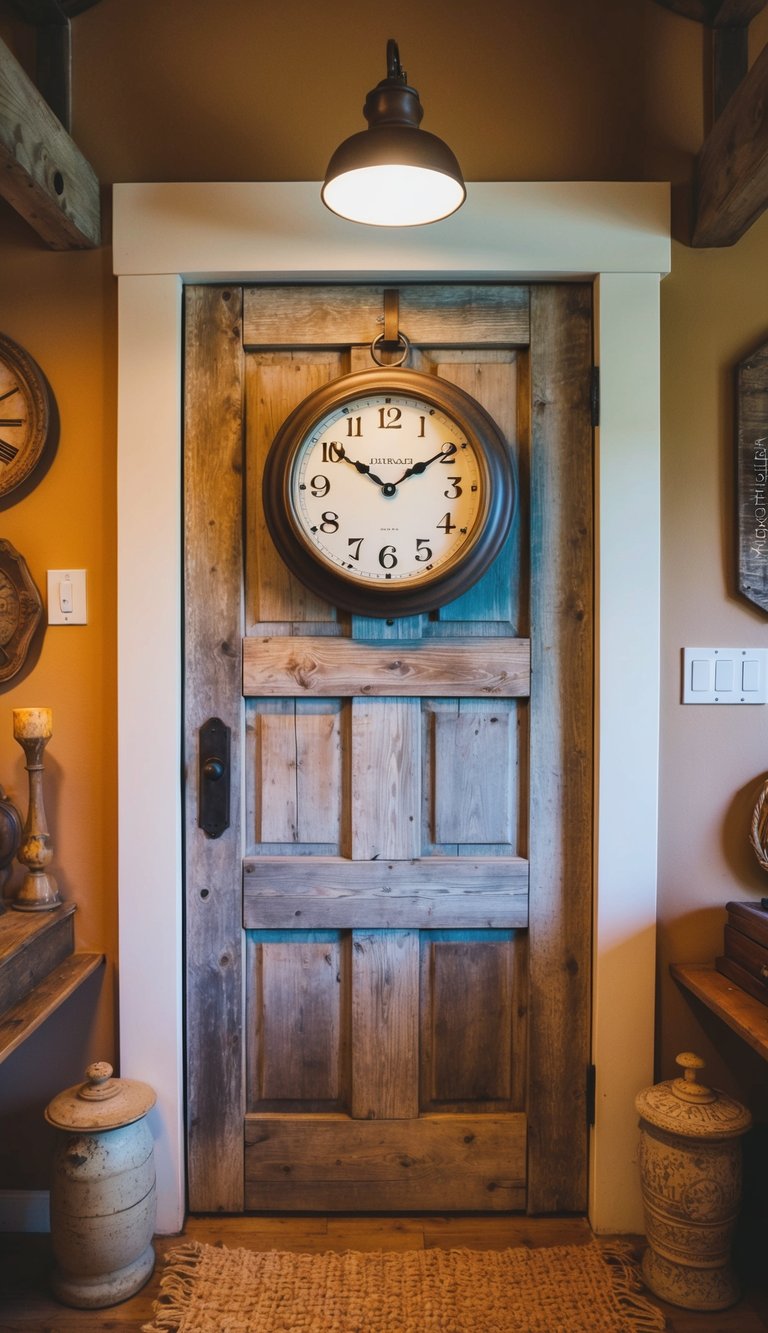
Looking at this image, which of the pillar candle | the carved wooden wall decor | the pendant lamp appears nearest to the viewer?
the pendant lamp

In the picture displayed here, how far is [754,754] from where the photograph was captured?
196 centimetres

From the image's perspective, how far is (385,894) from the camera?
6.38 feet

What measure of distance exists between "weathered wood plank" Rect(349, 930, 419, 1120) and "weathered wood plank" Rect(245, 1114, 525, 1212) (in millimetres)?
51

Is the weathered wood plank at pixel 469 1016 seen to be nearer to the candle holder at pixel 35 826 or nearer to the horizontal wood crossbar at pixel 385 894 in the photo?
the horizontal wood crossbar at pixel 385 894

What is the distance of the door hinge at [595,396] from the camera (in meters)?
1.91

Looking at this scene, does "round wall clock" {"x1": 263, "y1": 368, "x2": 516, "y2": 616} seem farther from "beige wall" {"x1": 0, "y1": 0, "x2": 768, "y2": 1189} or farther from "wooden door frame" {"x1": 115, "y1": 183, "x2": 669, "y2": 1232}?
"beige wall" {"x1": 0, "y1": 0, "x2": 768, "y2": 1189}

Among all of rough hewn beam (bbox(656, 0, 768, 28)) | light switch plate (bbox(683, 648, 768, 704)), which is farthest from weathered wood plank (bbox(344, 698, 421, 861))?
rough hewn beam (bbox(656, 0, 768, 28))

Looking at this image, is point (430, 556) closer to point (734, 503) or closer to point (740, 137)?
point (734, 503)

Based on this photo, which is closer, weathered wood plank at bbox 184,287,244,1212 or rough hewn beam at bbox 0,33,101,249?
rough hewn beam at bbox 0,33,101,249

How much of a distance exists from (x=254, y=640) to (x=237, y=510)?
28cm

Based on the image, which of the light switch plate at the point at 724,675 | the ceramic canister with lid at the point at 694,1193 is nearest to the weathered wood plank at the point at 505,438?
the light switch plate at the point at 724,675

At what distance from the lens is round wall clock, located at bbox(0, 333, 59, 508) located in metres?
1.91

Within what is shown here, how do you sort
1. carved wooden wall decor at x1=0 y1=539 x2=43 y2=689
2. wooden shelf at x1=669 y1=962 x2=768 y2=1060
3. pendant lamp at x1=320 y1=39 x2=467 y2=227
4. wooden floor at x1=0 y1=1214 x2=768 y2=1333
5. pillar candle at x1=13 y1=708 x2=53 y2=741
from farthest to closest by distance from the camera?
carved wooden wall decor at x1=0 y1=539 x2=43 y2=689 < pillar candle at x1=13 y1=708 x2=53 y2=741 < wooden floor at x1=0 y1=1214 x2=768 y2=1333 < wooden shelf at x1=669 y1=962 x2=768 y2=1060 < pendant lamp at x1=320 y1=39 x2=467 y2=227

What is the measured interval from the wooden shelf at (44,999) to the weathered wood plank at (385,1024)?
0.56 meters
